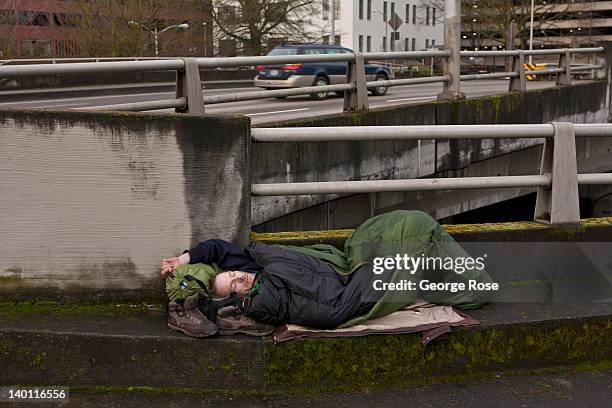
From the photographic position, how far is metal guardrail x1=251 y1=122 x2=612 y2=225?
450cm

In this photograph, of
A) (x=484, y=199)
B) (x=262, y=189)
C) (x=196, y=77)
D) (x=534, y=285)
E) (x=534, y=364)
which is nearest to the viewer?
(x=534, y=364)

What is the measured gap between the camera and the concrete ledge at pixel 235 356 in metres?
3.74

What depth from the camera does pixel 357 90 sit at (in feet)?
31.8

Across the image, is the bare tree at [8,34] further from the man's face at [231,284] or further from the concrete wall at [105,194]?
the man's face at [231,284]

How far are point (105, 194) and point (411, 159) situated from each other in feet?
19.4

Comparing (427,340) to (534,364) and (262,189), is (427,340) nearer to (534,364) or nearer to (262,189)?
(534,364)

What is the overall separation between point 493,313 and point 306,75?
15788 millimetres

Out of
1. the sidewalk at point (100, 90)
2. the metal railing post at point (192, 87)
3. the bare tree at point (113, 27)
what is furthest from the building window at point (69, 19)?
the metal railing post at point (192, 87)

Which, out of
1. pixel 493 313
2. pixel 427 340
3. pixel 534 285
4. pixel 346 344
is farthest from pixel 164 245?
pixel 534 285

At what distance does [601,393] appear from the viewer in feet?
12.5

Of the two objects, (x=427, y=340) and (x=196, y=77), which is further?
(x=196, y=77)

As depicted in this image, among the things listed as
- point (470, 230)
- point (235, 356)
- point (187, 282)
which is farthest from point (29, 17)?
point (235, 356)

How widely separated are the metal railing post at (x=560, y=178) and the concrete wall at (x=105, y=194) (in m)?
2.07

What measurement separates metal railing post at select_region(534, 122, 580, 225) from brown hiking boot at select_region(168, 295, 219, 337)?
251 cm
